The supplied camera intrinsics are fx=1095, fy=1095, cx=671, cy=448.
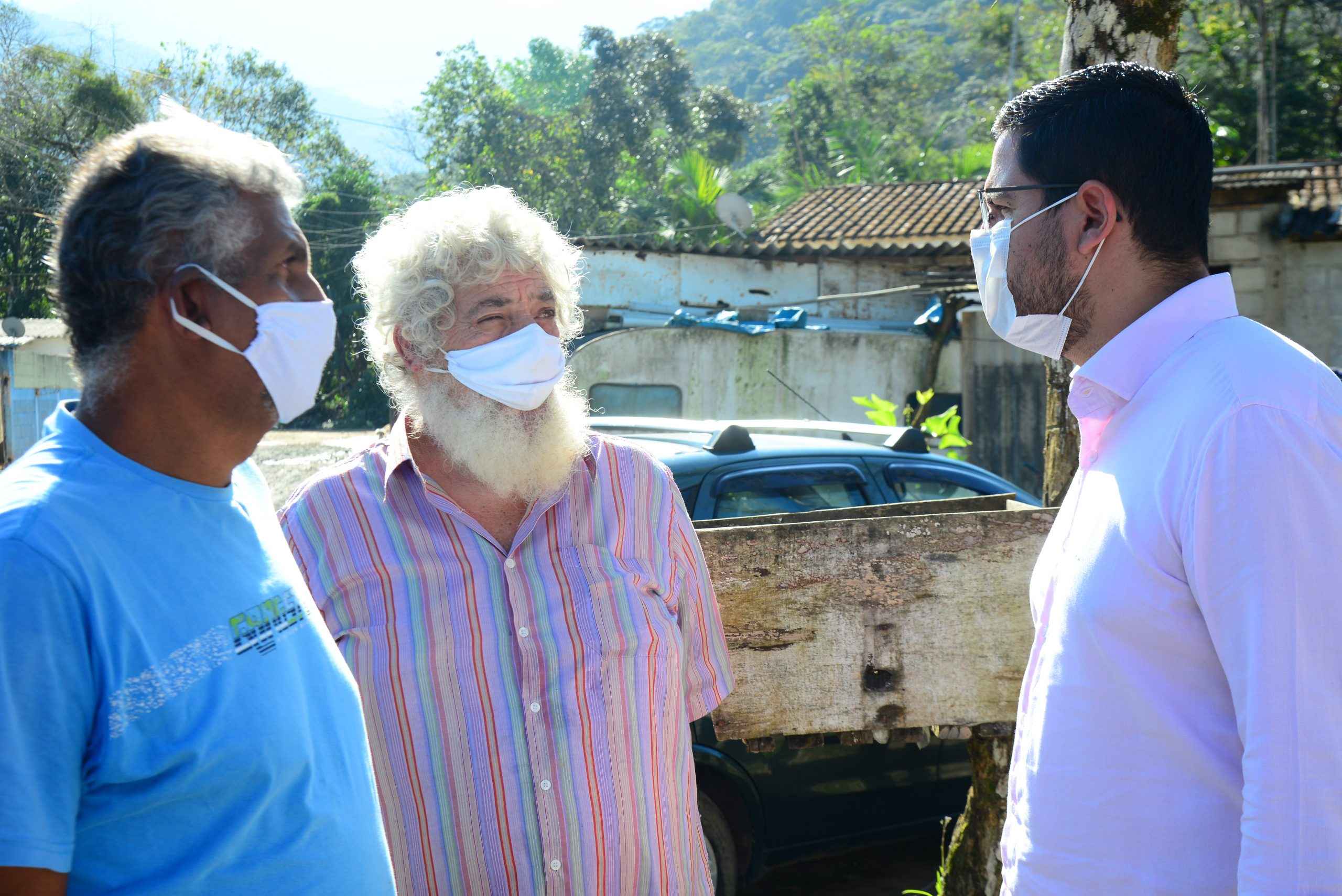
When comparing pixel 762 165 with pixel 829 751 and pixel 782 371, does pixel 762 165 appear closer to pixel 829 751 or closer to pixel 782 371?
pixel 782 371

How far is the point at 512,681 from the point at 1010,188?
122 centimetres

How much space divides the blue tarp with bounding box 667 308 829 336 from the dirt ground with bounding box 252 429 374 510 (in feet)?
14.0

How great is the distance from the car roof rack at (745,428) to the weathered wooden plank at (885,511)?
1076 mm

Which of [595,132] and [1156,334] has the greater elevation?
[595,132]

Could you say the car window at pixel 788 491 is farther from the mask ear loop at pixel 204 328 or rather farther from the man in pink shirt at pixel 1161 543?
the mask ear loop at pixel 204 328

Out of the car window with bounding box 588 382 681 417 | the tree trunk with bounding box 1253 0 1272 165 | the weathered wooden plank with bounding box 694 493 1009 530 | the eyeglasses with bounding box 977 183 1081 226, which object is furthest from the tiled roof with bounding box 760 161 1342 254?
the eyeglasses with bounding box 977 183 1081 226

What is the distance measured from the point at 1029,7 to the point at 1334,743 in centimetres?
3691

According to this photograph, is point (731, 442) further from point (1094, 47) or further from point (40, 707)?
point (40, 707)

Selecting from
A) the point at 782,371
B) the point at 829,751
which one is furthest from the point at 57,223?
the point at 782,371

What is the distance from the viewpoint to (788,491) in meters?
4.52

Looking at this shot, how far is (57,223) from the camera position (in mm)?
1334

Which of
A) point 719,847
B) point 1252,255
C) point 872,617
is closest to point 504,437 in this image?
point 872,617

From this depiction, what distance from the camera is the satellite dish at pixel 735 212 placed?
63.5 ft

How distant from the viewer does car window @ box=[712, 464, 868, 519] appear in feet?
14.2
